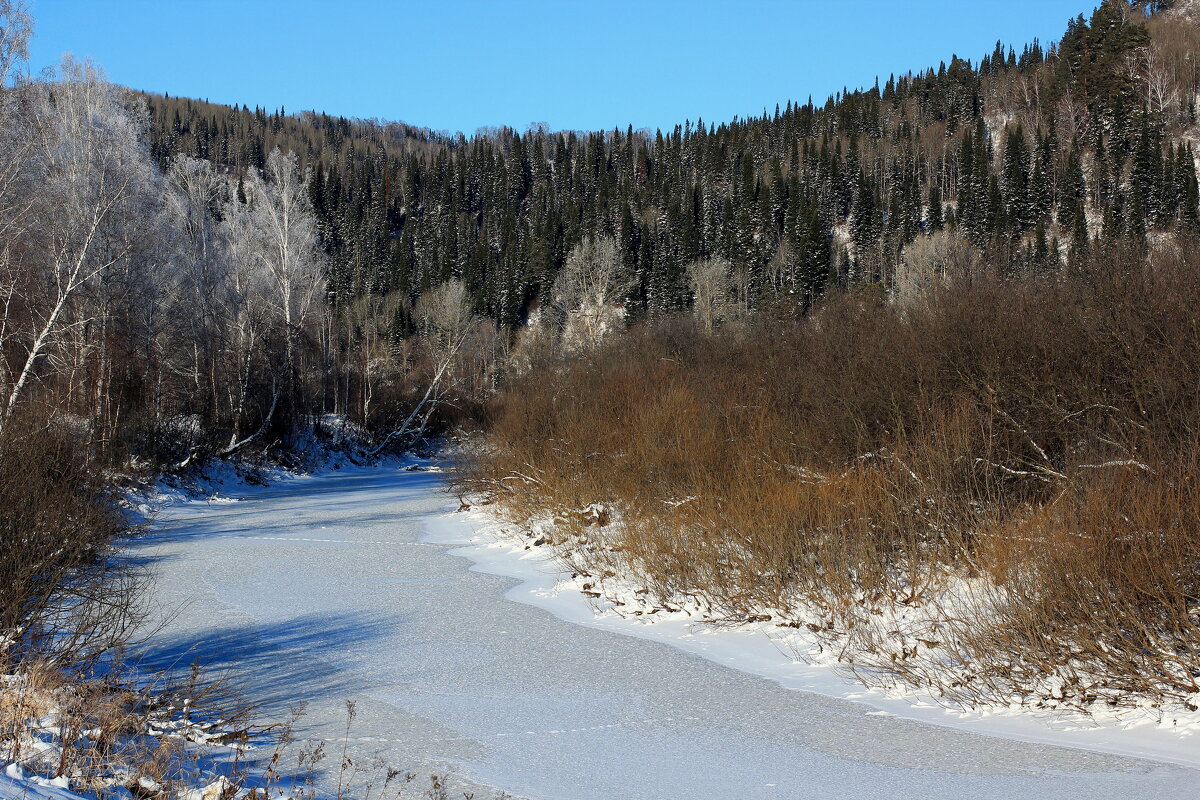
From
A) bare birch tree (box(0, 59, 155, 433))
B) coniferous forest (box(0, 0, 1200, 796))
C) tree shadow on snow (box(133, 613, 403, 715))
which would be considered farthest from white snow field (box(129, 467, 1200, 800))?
bare birch tree (box(0, 59, 155, 433))

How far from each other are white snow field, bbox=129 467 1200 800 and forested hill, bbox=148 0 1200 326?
4698 cm

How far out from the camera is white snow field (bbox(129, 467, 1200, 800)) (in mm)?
5871

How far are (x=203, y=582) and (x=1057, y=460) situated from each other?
11845 millimetres

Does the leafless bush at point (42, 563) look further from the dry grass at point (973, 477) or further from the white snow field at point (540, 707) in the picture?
the dry grass at point (973, 477)

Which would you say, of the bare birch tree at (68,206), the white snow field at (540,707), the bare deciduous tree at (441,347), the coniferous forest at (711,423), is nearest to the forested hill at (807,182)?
the bare deciduous tree at (441,347)

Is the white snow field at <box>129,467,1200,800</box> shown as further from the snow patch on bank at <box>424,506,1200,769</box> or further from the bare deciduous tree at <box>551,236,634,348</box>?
the bare deciduous tree at <box>551,236,634,348</box>

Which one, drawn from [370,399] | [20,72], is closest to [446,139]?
[370,399]

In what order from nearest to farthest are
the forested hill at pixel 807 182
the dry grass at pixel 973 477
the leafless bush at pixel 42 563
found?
1. the dry grass at pixel 973 477
2. the leafless bush at pixel 42 563
3. the forested hill at pixel 807 182

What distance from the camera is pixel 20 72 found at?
16.9 meters

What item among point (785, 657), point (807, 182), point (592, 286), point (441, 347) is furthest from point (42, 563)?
point (807, 182)

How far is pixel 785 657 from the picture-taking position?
915 cm

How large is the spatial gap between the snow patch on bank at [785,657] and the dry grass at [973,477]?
262mm

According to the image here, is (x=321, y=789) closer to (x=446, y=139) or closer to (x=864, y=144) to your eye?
(x=864, y=144)

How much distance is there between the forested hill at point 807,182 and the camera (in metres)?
74.8
